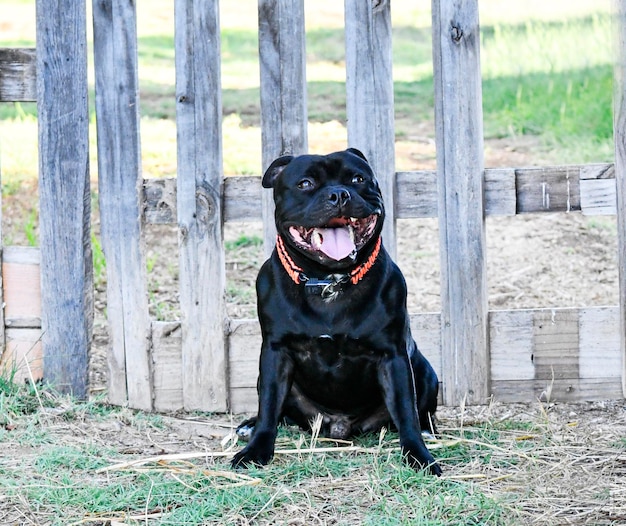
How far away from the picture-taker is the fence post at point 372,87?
4.28 metres

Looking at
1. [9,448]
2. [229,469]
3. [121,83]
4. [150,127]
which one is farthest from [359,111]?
[150,127]

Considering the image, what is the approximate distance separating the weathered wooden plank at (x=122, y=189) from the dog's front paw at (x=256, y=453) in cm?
101

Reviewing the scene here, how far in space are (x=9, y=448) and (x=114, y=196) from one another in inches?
45.3

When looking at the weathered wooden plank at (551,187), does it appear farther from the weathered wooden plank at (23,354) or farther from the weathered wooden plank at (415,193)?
the weathered wooden plank at (23,354)

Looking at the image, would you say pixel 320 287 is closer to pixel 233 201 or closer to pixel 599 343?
pixel 233 201

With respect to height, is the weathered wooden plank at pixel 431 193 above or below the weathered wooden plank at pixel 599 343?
above

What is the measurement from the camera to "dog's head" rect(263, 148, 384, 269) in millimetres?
3496

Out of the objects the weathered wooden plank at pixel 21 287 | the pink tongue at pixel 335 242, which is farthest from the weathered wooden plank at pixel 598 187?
the weathered wooden plank at pixel 21 287

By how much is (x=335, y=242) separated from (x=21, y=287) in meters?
1.72

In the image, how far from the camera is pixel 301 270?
12.1 feet

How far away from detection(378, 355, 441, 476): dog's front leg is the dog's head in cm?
41

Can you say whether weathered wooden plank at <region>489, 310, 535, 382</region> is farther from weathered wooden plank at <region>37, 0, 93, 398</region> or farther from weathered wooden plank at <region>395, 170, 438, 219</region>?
weathered wooden plank at <region>37, 0, 93, 398</region>

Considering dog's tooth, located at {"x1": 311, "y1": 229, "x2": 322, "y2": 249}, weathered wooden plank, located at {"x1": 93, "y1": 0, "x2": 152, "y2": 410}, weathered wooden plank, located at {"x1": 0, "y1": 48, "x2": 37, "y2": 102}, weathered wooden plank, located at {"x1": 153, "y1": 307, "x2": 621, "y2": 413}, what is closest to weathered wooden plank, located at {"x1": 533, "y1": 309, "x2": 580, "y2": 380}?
weathered wooden plank, located at {"x1": 153, "y1": 307, "x2": 621, "y2": 413}

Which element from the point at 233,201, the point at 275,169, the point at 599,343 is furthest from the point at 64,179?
the point at 599,343
